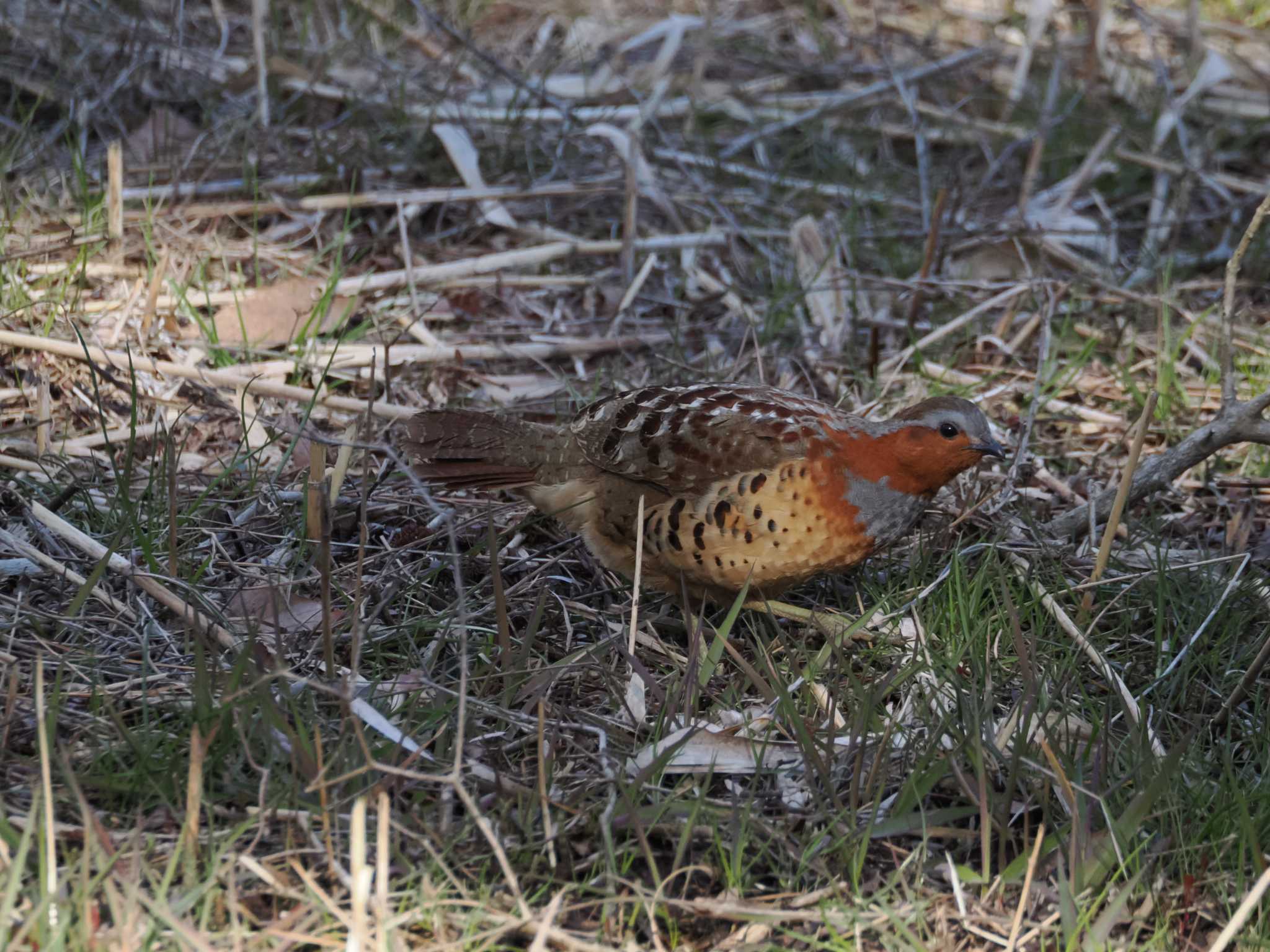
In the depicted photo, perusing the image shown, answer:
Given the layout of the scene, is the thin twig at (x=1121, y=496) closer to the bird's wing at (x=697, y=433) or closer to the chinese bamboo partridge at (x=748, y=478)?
the chinese bamboo partridge at (x=748, y=478)

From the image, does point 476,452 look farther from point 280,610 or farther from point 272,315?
point 272,315

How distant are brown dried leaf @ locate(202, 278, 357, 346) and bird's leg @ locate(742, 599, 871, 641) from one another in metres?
2.04

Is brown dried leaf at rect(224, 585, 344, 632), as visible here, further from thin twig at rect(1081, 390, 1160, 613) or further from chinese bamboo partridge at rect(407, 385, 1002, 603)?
thin twig at rect(1081, 390, 1160, 613)

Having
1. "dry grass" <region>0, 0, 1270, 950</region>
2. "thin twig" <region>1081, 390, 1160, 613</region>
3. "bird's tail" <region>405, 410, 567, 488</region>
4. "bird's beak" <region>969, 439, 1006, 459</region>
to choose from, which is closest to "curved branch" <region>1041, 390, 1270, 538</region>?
"dry grass" <region>0, 0, 1270, 950</region>

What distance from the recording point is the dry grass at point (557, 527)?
2.75 meters

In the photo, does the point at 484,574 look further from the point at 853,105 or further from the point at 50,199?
the point at 853,105

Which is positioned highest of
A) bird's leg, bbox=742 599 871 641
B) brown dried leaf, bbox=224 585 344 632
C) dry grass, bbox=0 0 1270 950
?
dry grass, bbox=0 0 1270 950

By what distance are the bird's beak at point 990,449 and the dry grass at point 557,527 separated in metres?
0.31

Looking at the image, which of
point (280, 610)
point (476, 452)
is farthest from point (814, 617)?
point (280, 610)

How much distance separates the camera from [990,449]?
378 cm

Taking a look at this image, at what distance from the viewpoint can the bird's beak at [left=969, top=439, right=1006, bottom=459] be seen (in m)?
3.76

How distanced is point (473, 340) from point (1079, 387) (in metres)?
2.39

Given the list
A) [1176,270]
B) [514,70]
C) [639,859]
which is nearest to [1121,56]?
[1176,270]

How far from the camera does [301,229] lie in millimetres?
5656
